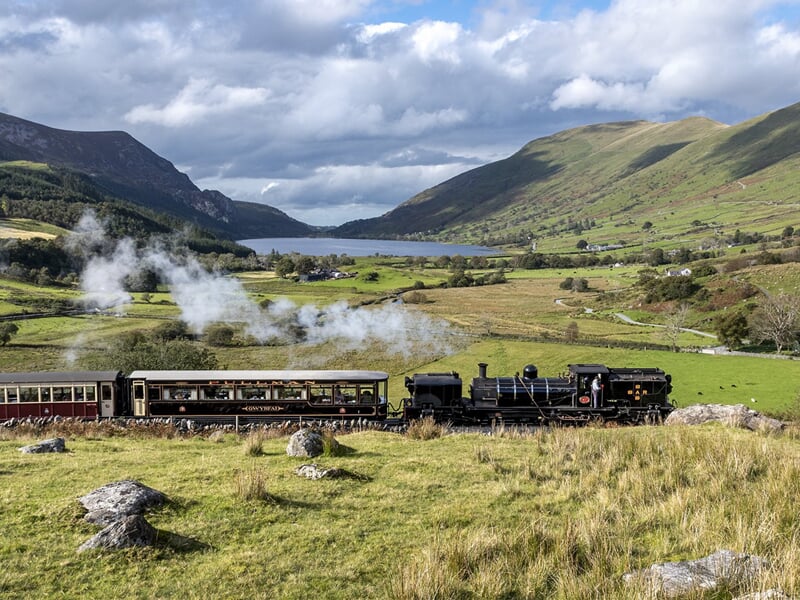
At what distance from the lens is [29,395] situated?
30922mm

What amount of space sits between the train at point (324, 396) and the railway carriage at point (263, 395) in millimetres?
53

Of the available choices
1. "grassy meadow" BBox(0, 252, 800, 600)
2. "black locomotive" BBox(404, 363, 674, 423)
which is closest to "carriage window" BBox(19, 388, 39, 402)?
"grassy meadow" BBox(0, 252, 800, 600)

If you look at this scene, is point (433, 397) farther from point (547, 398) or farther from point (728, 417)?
point (728, 417)

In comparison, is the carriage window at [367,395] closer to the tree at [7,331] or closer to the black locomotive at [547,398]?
the black locomotive at [547,398]

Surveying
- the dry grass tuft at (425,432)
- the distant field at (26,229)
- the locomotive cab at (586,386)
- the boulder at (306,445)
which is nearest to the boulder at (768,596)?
the boulder at (306,445)

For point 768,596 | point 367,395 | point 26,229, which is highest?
point 26,229

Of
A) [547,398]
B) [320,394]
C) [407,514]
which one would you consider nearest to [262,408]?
[320,394]

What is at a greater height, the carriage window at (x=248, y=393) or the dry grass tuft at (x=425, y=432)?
the carriage window at (x=248, y=393)

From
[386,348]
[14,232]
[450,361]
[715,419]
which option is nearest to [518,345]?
[450,361]

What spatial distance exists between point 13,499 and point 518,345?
60.9 meters

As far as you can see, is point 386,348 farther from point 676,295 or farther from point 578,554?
point 676,295

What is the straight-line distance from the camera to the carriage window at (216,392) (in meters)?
30.2

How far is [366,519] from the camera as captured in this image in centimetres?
1243

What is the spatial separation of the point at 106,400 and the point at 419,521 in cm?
2514
